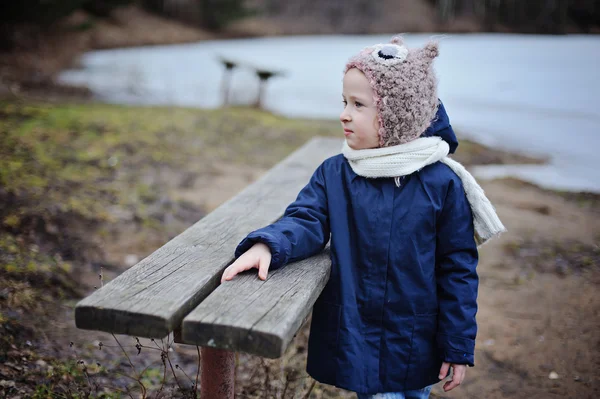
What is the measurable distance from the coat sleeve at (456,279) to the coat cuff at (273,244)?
578 millimetres

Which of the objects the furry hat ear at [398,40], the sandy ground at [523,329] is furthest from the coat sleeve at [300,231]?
the sandy ground at [523,329]

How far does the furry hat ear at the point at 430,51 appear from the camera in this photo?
2004mm

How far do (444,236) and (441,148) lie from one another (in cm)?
33

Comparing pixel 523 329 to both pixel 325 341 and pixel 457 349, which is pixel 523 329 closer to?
pixel 457 349

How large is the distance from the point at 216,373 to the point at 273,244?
1.88 feet

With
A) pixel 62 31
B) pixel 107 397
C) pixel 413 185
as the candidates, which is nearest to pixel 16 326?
pixel 107 397

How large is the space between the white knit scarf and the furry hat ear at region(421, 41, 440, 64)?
302 mm

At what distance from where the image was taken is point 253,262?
184cm

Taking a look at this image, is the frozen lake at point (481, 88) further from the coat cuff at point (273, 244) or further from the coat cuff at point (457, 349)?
the coat cuff at point (273, 244)

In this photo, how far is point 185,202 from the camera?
5230 millimetres

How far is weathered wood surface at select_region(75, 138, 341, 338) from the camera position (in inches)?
59.5

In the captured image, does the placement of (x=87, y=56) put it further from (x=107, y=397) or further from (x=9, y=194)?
(x=107, y=397)

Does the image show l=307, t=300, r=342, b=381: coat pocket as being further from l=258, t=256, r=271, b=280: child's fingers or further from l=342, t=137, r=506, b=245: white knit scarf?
l=342, t=137, r=506, b=245: white knit scarf

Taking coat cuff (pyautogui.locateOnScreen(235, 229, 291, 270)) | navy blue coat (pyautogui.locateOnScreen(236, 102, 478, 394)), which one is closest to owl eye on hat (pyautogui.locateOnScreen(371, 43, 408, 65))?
navy blue coat (pyautogui.locateOnScreen(236, 102, 478, 394))
